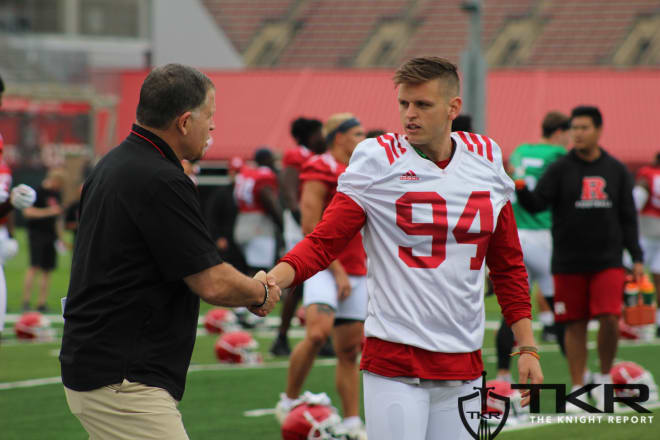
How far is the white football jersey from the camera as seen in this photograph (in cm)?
417

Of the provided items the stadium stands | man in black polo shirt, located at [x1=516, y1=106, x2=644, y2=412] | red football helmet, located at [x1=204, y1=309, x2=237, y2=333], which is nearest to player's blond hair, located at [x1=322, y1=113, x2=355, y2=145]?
man in black polo shirt, located at [x1=516, y1=106, x2=644, y2=412]

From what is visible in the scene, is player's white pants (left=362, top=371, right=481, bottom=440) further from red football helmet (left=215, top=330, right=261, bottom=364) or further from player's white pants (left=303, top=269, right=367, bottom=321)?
red football helmet (left=215, top=330, right=261, bottom=364)

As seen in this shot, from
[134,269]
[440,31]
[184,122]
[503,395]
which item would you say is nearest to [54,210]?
[503,395]

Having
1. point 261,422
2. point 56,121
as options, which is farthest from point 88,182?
point 56,121

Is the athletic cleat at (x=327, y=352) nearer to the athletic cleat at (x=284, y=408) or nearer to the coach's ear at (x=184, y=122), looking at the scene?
the athletic cleat at (x=284, y=408)

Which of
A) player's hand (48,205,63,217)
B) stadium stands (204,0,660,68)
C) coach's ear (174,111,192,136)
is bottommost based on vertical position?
player's hand (48,205,63,217)

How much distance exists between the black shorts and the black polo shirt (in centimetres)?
1306

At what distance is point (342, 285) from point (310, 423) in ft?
3.60

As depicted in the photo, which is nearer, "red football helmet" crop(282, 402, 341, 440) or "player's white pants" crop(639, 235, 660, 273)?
"red football helmet" crop(282, 402, 341, 440)

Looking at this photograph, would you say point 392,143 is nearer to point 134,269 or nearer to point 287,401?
point 134,269

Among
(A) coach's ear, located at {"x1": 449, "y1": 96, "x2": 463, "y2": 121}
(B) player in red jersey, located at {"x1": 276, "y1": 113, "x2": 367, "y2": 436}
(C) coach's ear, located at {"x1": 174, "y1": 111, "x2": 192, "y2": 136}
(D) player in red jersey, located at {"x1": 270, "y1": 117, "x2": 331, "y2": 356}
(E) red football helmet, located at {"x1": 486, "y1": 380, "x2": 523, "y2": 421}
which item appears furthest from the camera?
(D) player in red jersey, located at {"x1": 270, "y1": 117, "x2": 331, "y2": 356}

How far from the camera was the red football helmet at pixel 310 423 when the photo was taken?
22.4ft

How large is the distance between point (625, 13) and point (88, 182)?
143ft

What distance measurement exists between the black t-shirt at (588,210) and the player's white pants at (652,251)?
14.6 ft
